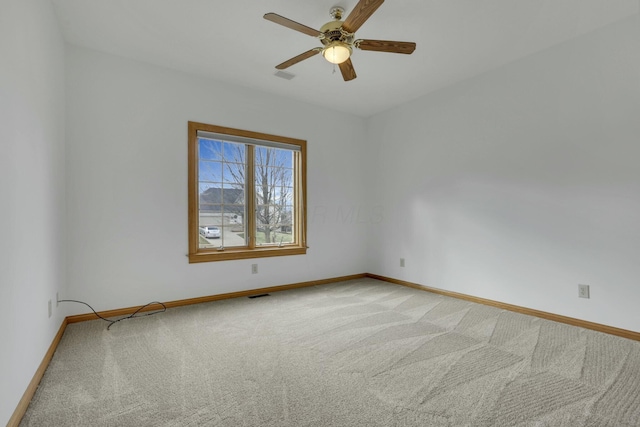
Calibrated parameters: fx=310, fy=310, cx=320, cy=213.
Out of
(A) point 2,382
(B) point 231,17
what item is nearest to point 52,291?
(A) point 2,382

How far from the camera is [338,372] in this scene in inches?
80.1

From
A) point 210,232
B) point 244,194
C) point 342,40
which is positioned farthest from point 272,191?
point 342,40

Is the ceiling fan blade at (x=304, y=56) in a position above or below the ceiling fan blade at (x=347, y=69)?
above

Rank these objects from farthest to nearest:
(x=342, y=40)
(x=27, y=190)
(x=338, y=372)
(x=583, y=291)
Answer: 1. (x=583, y=291)
2. (x=342, y=40)
3. (x=338, y=372)
4. (x=27, y=190)

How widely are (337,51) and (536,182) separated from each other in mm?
2383

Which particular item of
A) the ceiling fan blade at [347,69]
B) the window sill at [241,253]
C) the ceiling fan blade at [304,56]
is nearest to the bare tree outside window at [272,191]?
the window sill at [241,253]

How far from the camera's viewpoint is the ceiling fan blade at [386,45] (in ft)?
7.74

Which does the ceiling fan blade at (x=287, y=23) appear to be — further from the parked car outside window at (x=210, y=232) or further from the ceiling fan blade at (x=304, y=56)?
the parked car outside window at (x=210, y=232)

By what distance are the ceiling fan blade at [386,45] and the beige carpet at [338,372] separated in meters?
2.33

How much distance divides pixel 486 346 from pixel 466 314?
0.81 meters

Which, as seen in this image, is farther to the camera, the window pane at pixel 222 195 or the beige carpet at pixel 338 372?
the window pane at pixel 222 195

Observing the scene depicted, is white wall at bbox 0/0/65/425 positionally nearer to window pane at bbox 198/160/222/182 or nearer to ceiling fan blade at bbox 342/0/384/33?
window pane at bbox 198/160/222/182

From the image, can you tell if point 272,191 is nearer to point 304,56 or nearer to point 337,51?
point 304,56

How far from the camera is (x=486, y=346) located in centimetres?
244
